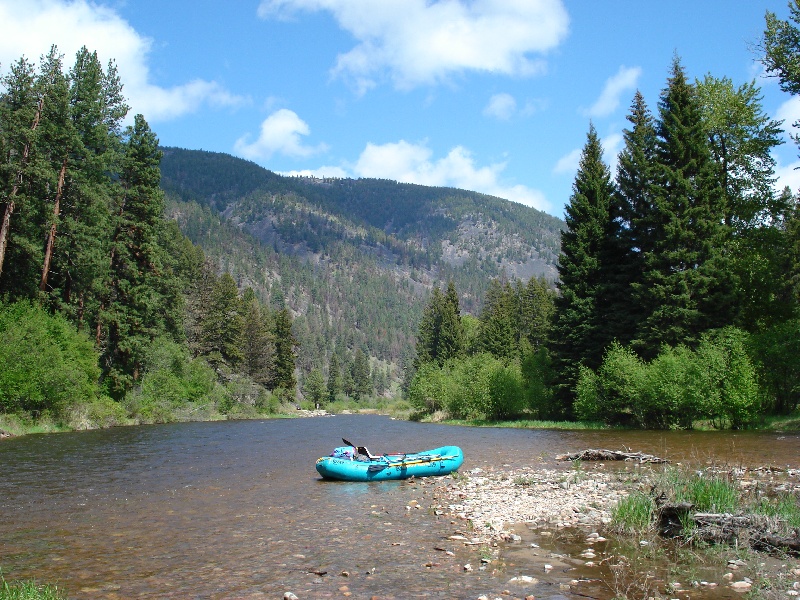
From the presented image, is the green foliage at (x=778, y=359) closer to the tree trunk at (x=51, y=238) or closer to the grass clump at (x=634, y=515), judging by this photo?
the grass clump at (x=634, y=515)

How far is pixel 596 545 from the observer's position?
33.0 ft

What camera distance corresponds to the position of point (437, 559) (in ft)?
31.7

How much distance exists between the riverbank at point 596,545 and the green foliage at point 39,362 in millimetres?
25033

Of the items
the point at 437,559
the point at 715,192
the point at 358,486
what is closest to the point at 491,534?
the point at 437,559

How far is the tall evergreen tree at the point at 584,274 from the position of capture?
4078cm

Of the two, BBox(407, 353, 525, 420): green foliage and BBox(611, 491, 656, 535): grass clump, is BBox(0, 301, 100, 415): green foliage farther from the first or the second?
BBox(407, 353, 525, 420): green foliage

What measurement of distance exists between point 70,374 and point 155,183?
19.8 metres

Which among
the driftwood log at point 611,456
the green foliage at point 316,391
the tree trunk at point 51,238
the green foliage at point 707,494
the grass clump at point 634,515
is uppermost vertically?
the tree trunk at point 51,238

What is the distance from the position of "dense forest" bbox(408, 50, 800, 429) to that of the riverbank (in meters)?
16.8

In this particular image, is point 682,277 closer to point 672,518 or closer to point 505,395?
point 505,395

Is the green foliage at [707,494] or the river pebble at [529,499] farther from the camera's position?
the river pebble at [529,499]

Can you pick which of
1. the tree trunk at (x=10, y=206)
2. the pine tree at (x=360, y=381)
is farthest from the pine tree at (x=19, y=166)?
the pine tree at (x=360, y=381)

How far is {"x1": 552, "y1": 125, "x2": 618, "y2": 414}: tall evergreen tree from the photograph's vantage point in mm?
40781

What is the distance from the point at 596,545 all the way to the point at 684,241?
2907 cm
